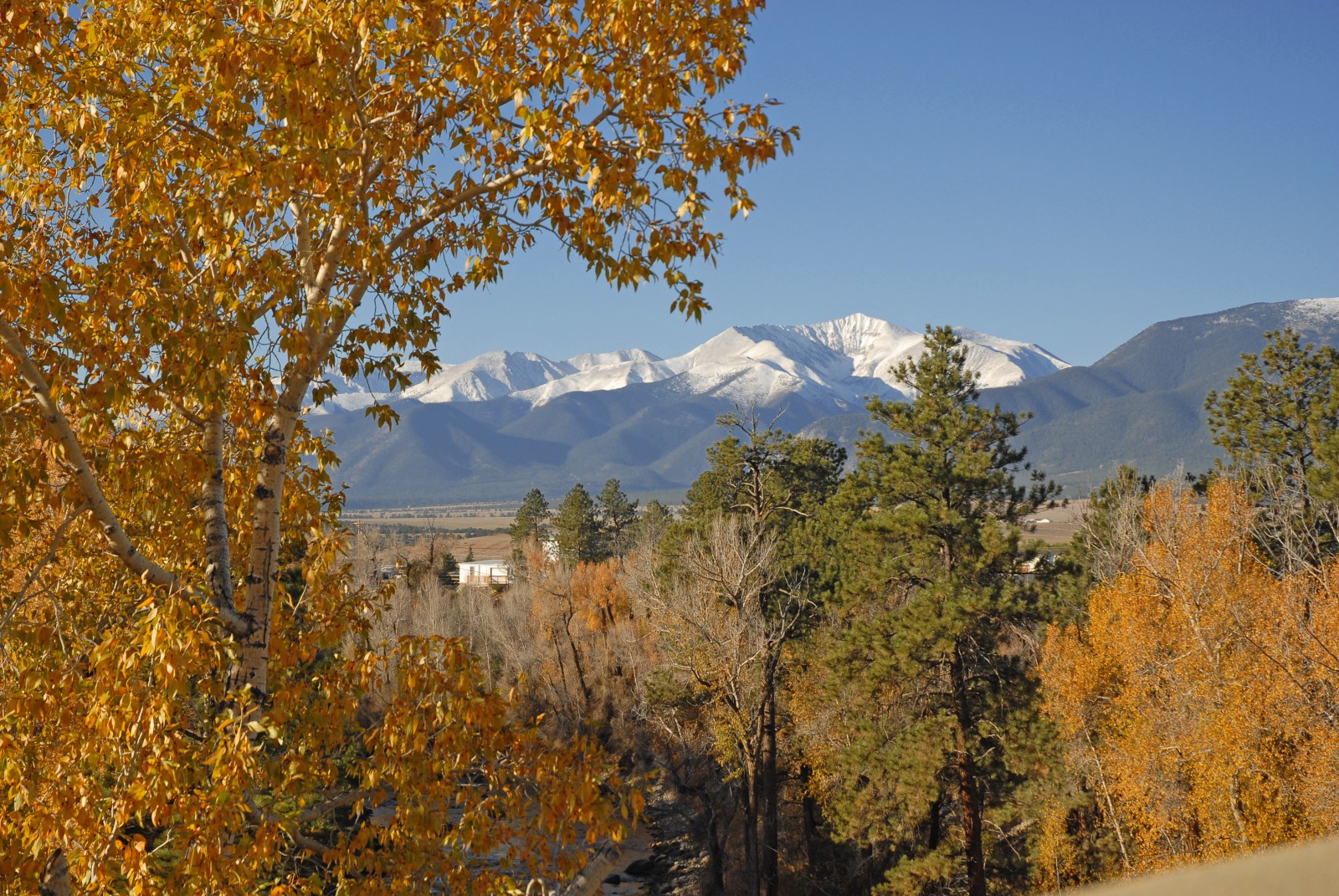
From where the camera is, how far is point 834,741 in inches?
1118

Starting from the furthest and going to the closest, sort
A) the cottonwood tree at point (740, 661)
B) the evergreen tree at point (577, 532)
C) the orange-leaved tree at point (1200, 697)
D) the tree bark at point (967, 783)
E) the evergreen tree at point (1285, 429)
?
the evergreen tree at point (577, 532) < the evergreen tree at point (1285, 429) < the tree bark at point (967, 783) < the cottonwood tree at point (740, 661) < the orange-leaved tree at point (1200, 697)

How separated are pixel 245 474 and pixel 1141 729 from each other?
25.6m

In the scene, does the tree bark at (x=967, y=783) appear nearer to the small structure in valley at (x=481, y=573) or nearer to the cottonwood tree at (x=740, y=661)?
the cottonwood tree at (x=740, y=661)

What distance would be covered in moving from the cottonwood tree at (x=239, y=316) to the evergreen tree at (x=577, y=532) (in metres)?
60.1

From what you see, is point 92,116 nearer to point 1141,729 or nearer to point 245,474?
point 245,474

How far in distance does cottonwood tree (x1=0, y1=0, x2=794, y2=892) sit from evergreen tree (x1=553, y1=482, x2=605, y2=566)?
60128 mm

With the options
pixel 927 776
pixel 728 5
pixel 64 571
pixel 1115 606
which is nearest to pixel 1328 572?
pixel 1115 606

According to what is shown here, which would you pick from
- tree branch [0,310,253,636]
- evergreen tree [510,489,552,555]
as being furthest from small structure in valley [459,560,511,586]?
tree branch [0,310,253,636]

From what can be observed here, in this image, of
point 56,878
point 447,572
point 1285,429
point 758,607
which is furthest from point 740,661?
point 447,572

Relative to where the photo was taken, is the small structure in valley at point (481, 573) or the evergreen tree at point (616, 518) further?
the small structure in valley at point (481, 573)

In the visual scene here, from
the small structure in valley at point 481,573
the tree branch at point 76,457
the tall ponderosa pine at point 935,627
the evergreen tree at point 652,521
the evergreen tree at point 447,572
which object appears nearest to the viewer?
the tree branch at point 76,457

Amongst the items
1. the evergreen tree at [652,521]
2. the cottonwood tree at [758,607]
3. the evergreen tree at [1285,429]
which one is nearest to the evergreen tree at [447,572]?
the evergreen tree at [652,521]

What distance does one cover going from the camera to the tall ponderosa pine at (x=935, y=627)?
2323 cm

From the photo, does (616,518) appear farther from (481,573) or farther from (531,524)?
(481,573)
